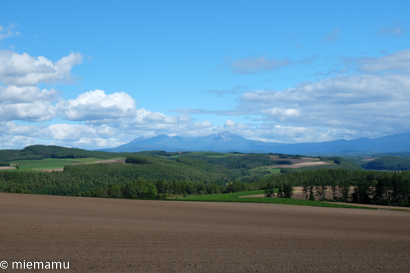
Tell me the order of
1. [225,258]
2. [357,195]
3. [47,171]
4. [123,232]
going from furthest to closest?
[47,171] → [357,195] → [123,232] → [225,258]

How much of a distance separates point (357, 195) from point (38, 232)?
229 ft

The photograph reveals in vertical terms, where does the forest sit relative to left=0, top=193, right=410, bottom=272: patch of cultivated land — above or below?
below

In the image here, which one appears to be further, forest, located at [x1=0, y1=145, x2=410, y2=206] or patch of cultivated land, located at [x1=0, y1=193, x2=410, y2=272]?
forest, located at [x1=0, y1=145, x2=410, y2=206]

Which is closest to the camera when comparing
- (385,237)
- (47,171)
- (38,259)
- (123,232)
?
(38,259)

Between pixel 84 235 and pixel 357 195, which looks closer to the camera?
pixel 84 235

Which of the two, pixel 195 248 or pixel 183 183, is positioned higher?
pixel 195 248

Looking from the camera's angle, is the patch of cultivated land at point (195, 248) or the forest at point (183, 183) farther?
the forest at point (183, 183)

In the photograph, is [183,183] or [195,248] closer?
[195,248]

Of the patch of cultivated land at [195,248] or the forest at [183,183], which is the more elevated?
the patch of cultivated land at [195,248]

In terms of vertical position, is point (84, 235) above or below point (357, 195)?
above

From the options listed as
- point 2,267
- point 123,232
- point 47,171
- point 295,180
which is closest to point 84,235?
point 123,232

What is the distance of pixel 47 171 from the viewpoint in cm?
14725

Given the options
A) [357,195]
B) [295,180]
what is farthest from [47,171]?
[357,195]

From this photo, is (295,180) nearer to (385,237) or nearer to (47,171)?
(385,237)
